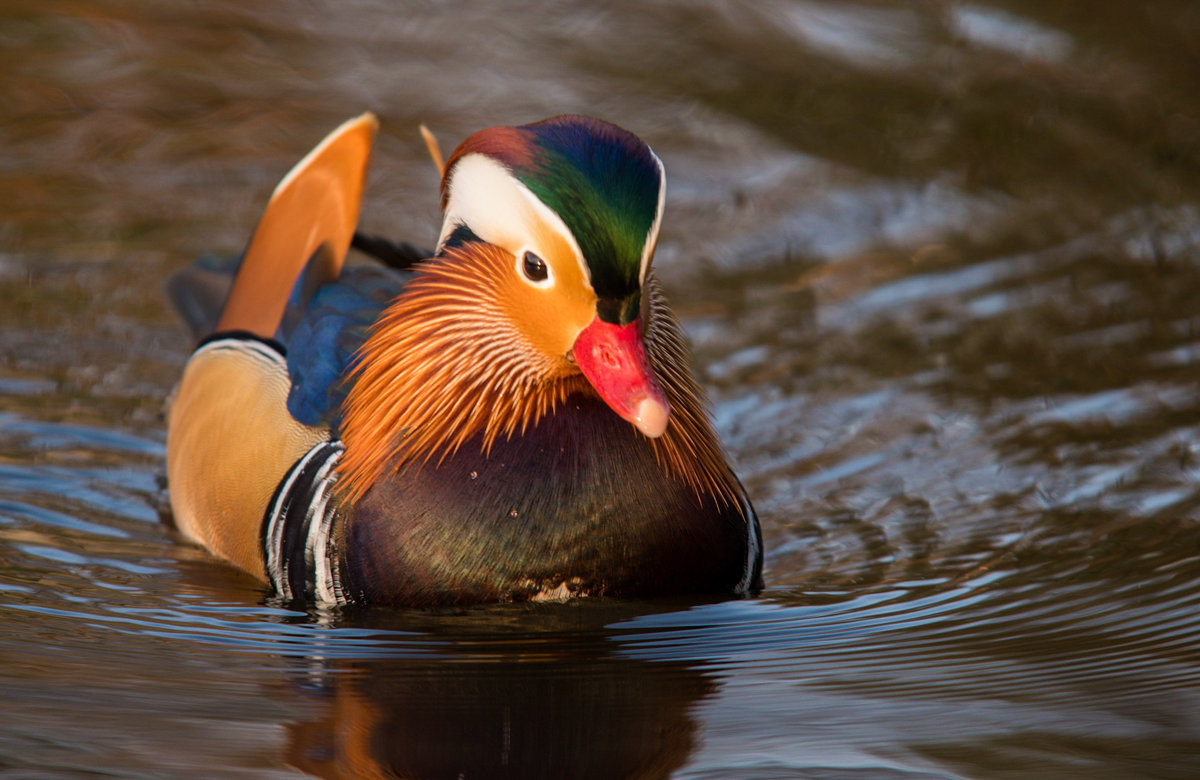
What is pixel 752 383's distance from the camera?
6.58 m

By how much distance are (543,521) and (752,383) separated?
2.51 metres

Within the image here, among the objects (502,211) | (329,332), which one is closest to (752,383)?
(329,332)

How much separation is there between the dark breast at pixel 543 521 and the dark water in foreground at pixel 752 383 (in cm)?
9

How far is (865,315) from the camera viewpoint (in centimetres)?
710

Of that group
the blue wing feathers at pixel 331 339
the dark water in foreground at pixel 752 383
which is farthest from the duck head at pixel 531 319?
the dark water in foreground at pixel 752 383

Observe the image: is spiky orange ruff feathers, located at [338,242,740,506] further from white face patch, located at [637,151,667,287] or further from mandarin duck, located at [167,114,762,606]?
white face patch, located at [637,151,667,287]

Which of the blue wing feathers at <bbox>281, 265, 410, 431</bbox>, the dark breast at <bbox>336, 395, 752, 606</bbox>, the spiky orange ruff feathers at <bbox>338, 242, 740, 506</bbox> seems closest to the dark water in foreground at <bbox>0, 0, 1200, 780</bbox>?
the dark breast at <bbox>336, 395, 752, 606</bbox>

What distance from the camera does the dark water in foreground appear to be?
368cm

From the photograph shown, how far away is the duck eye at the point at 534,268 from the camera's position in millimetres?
4035

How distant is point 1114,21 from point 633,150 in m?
6.81

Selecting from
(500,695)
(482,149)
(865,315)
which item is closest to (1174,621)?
(500,695)

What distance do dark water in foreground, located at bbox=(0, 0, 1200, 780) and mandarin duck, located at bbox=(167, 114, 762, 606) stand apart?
14 cm

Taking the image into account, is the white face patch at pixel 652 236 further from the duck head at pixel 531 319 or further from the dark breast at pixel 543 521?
Result: the dark breast at pixel 543 521

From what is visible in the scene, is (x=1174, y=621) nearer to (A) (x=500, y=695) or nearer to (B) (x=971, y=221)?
(A) (x=500, y=695)
